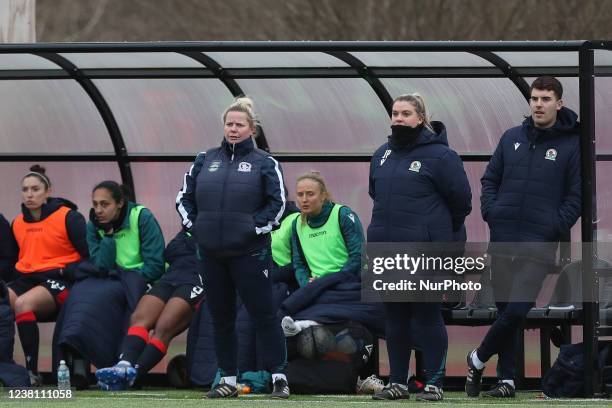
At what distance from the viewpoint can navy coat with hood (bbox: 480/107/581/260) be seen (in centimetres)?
1130

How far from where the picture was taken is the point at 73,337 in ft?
41.5

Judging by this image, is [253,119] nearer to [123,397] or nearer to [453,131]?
[123,397]

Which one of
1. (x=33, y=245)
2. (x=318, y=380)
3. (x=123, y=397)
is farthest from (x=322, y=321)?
(x=33, y=245)

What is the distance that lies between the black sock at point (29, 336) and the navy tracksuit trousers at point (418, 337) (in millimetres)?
2845

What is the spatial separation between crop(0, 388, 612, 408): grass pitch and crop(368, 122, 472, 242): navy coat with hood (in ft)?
A: 3.07

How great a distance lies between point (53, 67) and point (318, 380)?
3181mm

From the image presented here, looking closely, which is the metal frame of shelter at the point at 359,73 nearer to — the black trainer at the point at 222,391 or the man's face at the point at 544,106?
the man's face at the point at 544,106

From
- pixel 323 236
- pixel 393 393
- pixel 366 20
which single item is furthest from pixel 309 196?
pixel 366 20

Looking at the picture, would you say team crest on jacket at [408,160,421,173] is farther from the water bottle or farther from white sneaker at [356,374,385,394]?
the water bottle

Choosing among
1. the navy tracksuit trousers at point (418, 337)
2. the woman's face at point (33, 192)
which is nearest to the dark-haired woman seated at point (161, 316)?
the woman's face at point (33, 192)

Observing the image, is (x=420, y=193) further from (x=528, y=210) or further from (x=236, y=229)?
(x=236, y=229)

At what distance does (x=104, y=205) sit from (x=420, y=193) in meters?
2.78

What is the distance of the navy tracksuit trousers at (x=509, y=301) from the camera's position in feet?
37.0

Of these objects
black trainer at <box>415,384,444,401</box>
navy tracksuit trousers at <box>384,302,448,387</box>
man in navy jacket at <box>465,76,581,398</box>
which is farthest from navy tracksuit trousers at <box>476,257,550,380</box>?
black trainer at <box>415,384,444,401</box>
